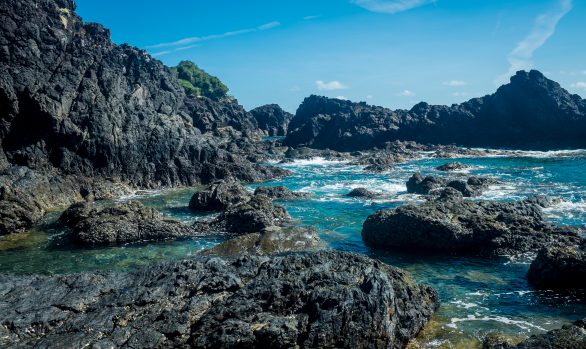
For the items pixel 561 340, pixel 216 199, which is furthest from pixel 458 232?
pixel 216 199

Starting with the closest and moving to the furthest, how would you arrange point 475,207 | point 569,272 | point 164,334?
point 164,334 < point 569,272 < point 475,207

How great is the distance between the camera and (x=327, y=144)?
117 m

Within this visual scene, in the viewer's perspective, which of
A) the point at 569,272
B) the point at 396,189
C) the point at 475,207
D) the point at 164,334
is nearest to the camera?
the point at 164,334

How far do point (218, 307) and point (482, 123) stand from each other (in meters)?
115

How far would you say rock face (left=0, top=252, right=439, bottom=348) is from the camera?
11.0 metres

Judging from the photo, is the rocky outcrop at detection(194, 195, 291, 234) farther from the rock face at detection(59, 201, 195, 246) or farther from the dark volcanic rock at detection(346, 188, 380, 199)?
the dark volcanic rock at detection(346, 188, 380, 199)

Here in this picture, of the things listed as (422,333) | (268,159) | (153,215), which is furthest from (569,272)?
(268,159)

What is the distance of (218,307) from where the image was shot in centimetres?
1195

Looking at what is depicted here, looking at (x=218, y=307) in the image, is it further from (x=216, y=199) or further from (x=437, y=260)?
(x=216, y=199)

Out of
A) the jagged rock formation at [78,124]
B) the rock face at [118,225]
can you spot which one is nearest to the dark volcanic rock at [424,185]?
the jagged rock formation at [78,124]

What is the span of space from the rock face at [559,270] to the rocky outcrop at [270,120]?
164 metres

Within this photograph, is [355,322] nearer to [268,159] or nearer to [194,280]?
[194,280]

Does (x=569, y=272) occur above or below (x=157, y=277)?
below

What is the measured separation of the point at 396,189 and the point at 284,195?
1402 centimetres
